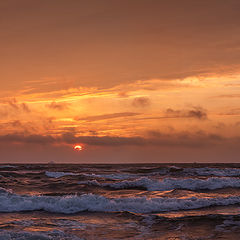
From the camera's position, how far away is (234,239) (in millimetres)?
10859

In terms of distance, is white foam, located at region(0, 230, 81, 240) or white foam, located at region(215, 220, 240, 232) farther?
white foam, located at region(215, 220, 240, 232)

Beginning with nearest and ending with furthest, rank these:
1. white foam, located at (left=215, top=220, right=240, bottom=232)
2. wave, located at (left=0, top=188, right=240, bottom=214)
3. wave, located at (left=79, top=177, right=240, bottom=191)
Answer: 1. white foam, located at (left=215, top=220, right=240, bottom=232)
2. wave, located at (left=0, top=188, right=240, bottom=214)
3. wave, located at (left=79, top=177, right=240, bottom=191)

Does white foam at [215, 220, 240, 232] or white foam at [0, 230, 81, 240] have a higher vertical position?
white foam at [0, 230, 81, 240]

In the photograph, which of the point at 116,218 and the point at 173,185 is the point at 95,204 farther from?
the point at 173,185

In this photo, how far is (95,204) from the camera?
56.8 ft

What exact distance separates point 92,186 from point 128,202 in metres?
10.1

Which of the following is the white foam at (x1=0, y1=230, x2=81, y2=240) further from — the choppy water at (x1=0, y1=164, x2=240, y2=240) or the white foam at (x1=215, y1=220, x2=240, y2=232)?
the white foam at (x1=215, y1=220, x2=240, y2=232)

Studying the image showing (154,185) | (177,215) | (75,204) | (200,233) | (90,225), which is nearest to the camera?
(200,233)

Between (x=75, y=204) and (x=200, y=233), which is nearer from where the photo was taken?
(x=200, y=233)

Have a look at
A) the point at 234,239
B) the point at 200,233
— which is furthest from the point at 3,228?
the point at 234,239

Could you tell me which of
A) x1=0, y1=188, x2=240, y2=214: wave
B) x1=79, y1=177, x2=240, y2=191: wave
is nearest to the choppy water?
x1=0, y1=188, x2=240, y2=214: wave

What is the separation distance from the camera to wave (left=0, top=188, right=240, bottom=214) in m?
16.6

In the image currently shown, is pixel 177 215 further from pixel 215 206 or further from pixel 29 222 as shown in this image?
pixel 29 222

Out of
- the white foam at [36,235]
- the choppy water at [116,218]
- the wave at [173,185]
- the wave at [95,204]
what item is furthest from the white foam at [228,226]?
the wave at [173,185]
